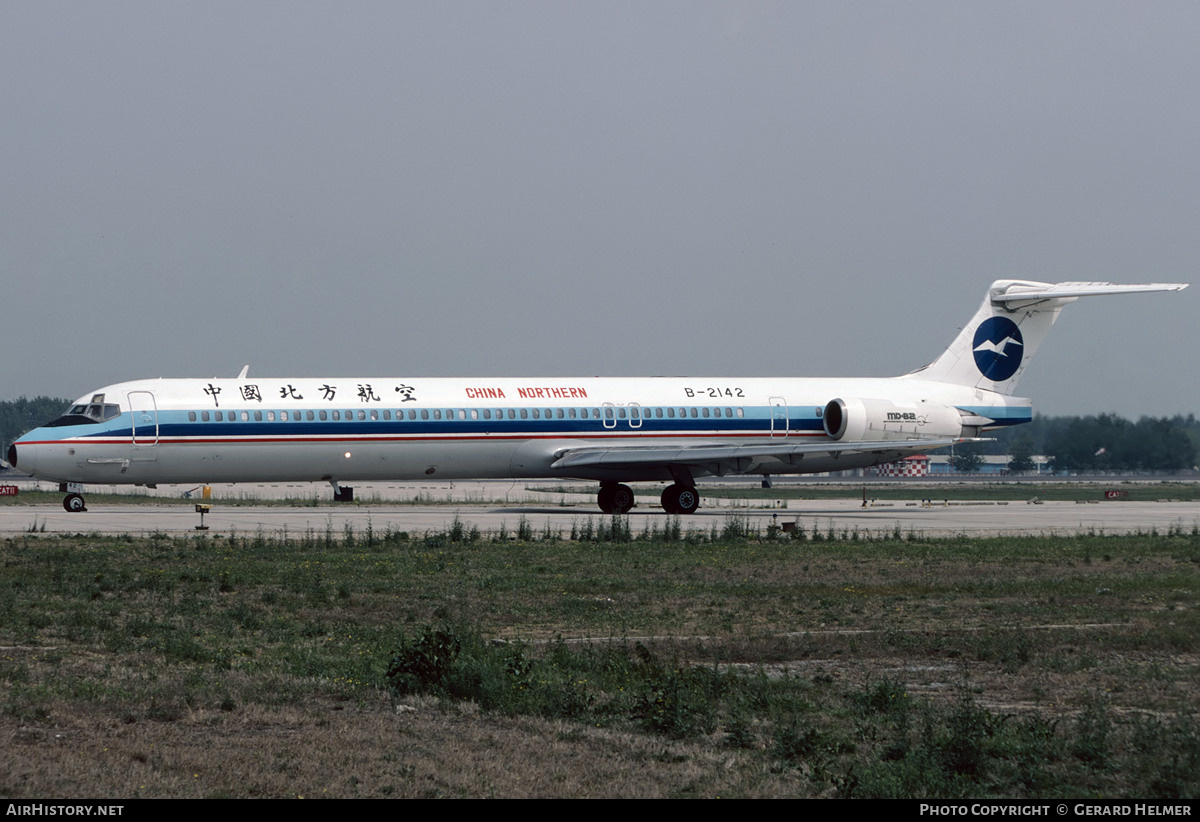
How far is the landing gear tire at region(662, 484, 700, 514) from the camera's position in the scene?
4266cm

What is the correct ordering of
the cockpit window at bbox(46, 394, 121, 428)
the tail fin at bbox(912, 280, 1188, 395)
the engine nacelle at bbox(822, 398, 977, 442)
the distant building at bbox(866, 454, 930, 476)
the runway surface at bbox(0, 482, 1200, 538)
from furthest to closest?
the distant building at bbox(866, 454, 930, 476)
the tail fin at bbox(912, 280, 1188, 395)
the engine nacelle at bbox(822, 398, 977, 442)
the cockpit window at bbox(46, 394, 121, 428)
the runway surface at bbox(0, 482, 1200, 538)

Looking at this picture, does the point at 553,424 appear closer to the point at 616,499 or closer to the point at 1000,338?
the point at 616,499

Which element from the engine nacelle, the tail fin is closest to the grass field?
the engine nacelle

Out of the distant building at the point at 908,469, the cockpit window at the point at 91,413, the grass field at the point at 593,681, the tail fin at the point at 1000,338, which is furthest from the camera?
the distant building at the point at 908,469

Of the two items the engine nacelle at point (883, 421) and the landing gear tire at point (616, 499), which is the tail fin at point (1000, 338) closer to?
the engine nacelle at point (883, 421)

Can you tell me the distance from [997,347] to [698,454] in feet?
45.3

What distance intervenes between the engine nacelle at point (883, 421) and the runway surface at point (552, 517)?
2763 millimetres

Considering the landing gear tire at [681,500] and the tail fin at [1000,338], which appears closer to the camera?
the landing gear tire at [681,500]

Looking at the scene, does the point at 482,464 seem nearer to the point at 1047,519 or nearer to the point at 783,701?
the point at 1047,519

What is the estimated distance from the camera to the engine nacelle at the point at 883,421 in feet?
143

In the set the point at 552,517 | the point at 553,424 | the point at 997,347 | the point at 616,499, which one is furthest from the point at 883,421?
the point at 552,517

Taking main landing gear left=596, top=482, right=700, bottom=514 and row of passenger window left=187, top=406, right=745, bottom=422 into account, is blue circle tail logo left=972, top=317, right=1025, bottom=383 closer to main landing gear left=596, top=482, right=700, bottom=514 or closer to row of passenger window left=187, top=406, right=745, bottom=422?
row of passenger window left=187, top=406, right=745, bottom=422

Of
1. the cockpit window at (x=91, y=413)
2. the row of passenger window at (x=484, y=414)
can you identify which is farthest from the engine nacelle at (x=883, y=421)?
the cockpit window at (x=91, y=413)

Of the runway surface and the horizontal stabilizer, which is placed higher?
the horizontal stabilizer
